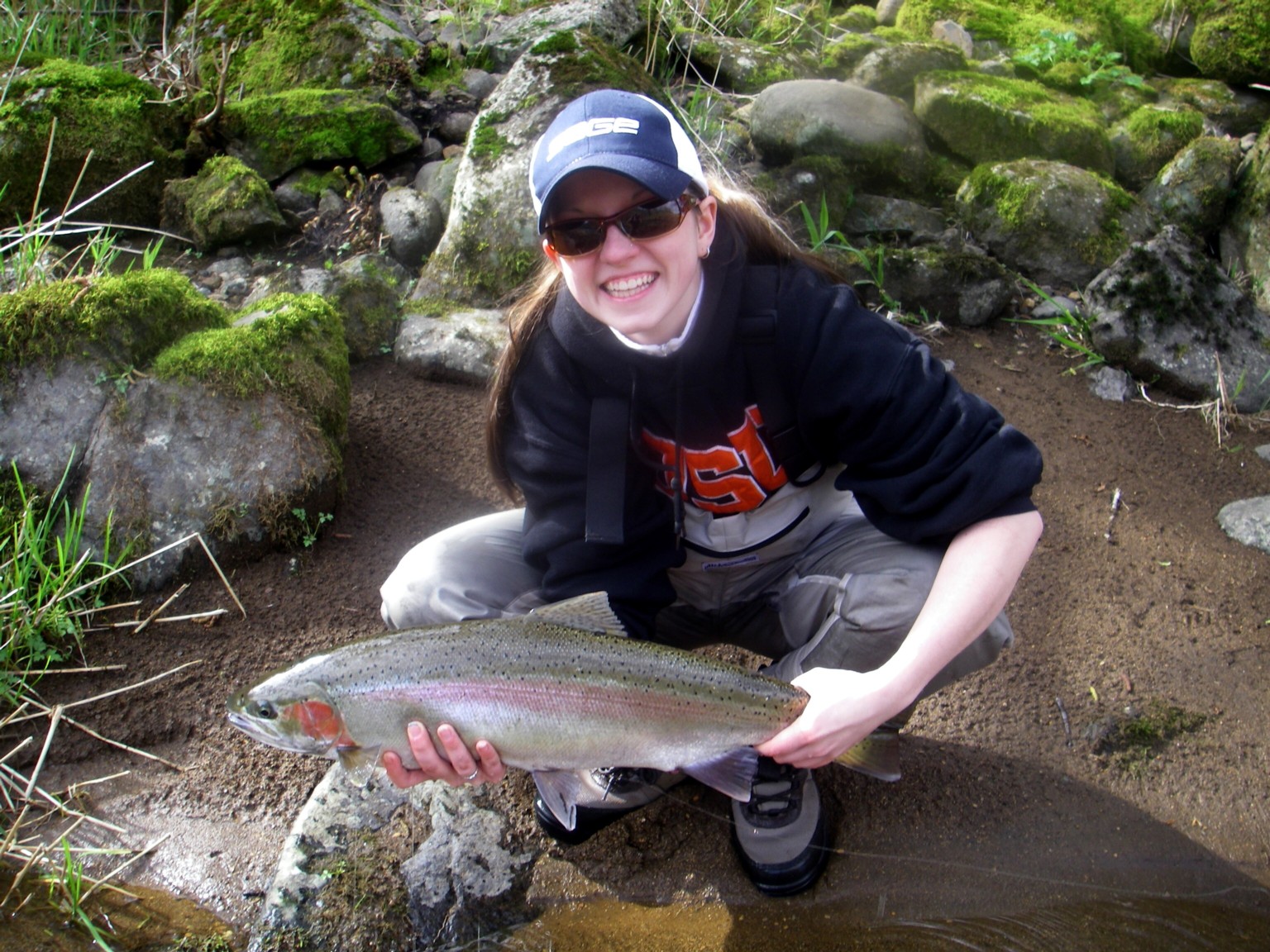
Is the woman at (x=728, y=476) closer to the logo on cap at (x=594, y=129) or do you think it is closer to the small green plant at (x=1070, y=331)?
the logo on cap at (x=594, y=129)

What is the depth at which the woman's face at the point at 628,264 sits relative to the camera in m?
2.54

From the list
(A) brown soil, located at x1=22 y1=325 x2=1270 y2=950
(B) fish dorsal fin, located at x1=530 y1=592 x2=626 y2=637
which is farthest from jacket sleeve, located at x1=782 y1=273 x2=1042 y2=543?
(A) brown soil, located at x1=22 y1=325 x2=1270 y2=950

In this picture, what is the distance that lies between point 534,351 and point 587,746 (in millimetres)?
1175

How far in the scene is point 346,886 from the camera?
2.95 metres

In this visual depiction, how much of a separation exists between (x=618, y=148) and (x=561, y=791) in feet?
5.66

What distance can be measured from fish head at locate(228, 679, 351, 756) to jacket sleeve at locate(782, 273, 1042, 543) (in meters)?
1.52

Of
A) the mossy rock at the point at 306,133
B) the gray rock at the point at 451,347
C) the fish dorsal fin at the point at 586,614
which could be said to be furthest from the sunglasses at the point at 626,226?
the mossy rock at the point at 306,133

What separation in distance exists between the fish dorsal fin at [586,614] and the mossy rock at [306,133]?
16.0ft

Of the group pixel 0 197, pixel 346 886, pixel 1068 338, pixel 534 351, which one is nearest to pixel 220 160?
pixel 0 197

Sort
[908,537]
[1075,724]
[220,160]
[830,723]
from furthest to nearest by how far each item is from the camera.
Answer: [220,160]
[1075,724]
[908,537]
[830,723]

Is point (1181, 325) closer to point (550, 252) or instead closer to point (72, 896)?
point (550, 252)

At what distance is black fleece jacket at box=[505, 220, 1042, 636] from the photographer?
2.61 meters

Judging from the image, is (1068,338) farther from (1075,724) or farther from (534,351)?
(534,351)

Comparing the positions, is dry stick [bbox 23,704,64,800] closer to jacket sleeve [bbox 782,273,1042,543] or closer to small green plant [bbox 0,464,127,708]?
small green plant [bbox 0,464,127,708]
